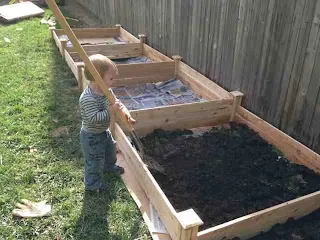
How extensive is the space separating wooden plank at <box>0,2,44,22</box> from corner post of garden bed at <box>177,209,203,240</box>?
353 inches

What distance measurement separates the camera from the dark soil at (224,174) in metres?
3.19

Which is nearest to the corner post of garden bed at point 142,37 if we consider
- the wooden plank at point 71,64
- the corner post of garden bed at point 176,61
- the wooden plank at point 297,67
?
the corner post of garden bed at point 176,61

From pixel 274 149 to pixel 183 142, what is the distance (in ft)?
3.44

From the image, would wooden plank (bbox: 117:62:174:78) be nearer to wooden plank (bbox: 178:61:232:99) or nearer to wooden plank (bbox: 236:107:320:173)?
wooden plank (bbox: 178:61:232:99)

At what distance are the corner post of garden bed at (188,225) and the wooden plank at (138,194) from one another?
14.6 inches

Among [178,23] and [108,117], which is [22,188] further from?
[178,23]

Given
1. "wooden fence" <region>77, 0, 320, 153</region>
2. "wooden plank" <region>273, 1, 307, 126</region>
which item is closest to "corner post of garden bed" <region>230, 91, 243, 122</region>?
"wooden fence" <region>77, 0, 320, 153</region>

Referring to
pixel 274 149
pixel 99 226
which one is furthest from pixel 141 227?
pixel 274 149

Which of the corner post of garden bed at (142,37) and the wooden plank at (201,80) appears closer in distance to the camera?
the wooden plank at (201,80)

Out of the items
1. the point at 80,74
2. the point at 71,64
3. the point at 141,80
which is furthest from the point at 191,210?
the point at 71,64

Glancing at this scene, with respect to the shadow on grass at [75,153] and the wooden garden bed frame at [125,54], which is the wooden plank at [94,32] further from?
the shadow on grass at [75,153]

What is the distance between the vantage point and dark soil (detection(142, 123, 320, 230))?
319 cm

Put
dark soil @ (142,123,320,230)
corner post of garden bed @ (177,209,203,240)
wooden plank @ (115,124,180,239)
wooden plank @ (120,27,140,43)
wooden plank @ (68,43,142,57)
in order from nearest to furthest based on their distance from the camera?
1. corner post of garden bed @ (177,209,203,240)
2. wooden plank @ (115,124,180,239)
3. dark soil @ (142,123,320,230)
4. wooden plank @ (68,43,142,57)
5. wooden plank @ (120,27,140,43)

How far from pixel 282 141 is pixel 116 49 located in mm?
3956
